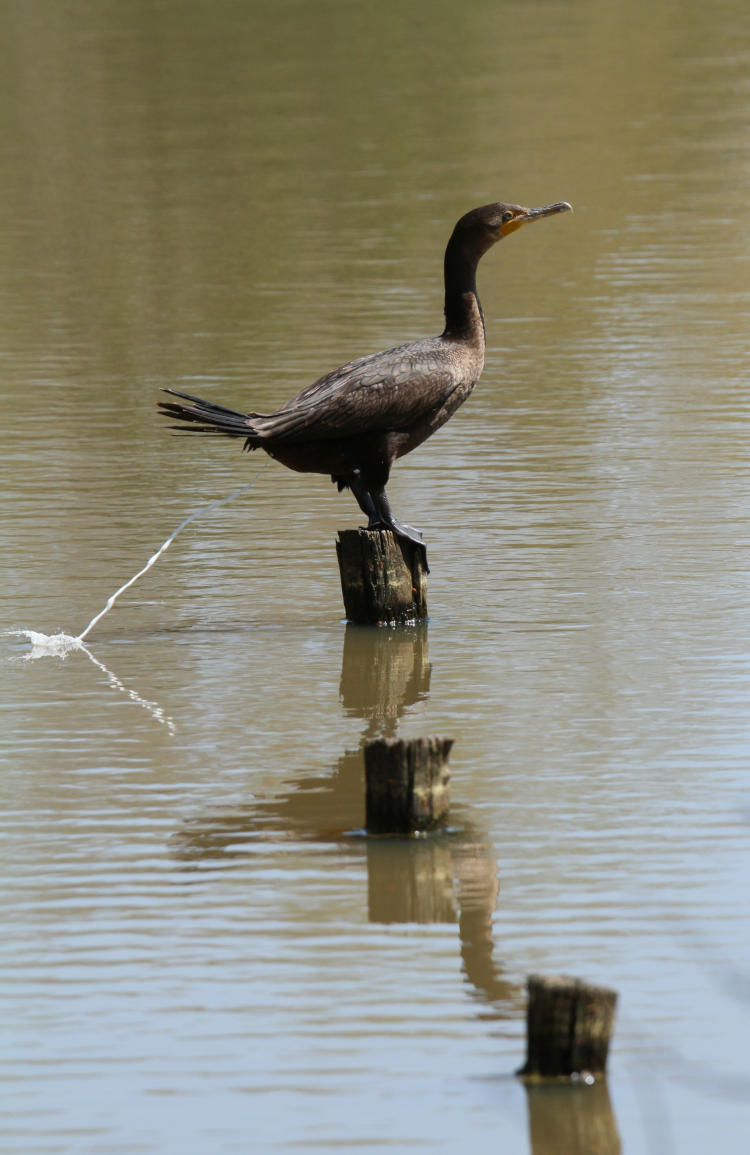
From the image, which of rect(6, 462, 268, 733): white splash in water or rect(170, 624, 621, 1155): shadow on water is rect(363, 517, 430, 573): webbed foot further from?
rect(170, 624, 621, 1155): shadow on water

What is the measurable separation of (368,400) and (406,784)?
306 centimetres

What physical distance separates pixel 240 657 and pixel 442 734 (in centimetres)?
144

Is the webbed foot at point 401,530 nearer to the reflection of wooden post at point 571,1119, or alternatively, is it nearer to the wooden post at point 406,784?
the wooden post at point 406,784

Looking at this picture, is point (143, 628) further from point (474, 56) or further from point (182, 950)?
point (474, 56)

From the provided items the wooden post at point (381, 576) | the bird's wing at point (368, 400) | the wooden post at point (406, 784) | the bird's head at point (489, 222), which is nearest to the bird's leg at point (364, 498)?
the wooden post at point (381, 576)

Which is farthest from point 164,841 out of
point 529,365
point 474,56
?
point 474,56

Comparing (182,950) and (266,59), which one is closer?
(182,950)

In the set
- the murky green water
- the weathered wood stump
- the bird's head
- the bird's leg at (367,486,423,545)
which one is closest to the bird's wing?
the bird's leg at (367,486,423,545)

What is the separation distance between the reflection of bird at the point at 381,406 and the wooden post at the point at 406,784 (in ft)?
9.21

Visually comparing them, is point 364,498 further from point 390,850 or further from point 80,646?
point 390,850

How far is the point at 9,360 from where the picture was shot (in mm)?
16938

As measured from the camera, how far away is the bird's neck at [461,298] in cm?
984

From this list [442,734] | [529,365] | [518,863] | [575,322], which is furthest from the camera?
[575,322]

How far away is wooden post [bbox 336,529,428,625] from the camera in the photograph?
940cm
